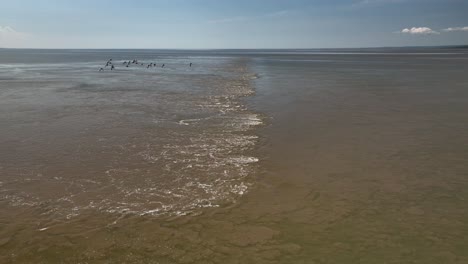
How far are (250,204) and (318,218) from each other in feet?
4.66

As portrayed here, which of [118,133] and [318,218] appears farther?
[118,133]

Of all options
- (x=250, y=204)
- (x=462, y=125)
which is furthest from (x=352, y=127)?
(x=250, y=204)

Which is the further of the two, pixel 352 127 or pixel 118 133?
pixel 352 127

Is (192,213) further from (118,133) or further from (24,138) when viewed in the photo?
(24,138)

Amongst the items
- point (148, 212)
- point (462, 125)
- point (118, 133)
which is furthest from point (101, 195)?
point (462, 125)

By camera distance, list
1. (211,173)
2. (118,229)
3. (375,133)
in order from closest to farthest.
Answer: (118,229) < (211,173) < (375,133)

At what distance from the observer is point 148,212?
741cm

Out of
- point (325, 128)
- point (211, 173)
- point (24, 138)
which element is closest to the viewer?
point (211, 173)

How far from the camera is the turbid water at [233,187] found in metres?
6.12

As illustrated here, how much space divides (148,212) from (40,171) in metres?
3.97

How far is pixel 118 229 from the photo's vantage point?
670cm

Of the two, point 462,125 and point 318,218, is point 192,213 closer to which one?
point 318,218

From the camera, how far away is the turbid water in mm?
6125

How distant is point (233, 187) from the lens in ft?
28.6
